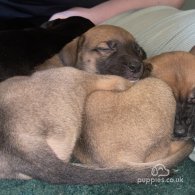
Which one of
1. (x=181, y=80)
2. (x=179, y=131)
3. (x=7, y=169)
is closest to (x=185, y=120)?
(x=179, y=131)

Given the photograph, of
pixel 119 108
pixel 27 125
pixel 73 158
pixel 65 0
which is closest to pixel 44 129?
pixel 27 125

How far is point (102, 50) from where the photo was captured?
304cm

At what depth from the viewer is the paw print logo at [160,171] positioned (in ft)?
6.81

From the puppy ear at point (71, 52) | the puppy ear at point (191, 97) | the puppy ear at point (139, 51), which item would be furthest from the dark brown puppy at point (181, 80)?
the puppy ear at point (71, 52)

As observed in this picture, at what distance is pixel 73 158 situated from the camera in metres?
2.23

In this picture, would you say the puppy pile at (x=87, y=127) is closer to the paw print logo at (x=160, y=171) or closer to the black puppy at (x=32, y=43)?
the paw print logo at (x=160, y=171)

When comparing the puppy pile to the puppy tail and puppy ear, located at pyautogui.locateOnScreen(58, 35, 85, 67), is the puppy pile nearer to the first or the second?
the puppy tail

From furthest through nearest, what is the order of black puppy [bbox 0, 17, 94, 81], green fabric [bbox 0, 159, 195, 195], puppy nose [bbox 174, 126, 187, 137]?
black puppy [bbox 0, 17, 94, 81] < puppy nose [bbox 174, 126, 187, 137] < green fabric [bbox 0, 159, 195, 195]

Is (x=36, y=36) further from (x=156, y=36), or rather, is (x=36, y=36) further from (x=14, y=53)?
(x=156, y=36)

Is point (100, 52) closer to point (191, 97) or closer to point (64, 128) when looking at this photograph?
point (191, 97)

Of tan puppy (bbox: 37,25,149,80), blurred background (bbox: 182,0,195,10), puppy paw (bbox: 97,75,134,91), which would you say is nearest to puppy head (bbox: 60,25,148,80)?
tan puppy (bbox: 37,25,149,80)

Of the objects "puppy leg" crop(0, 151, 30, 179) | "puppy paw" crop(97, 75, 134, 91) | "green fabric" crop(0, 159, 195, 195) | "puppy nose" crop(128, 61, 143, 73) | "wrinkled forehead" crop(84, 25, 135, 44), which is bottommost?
"green fabric" crop(0, 159, 195, 195)

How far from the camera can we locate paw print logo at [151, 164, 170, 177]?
2.08 m

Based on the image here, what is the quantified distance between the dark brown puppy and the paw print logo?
11.3 inches
